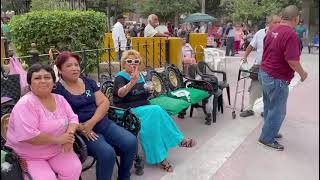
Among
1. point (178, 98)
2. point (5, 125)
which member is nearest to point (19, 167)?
point (5, 125)

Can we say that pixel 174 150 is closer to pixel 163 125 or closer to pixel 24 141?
pixel 163 125

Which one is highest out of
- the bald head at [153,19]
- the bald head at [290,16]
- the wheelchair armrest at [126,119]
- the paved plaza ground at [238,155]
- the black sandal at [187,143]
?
the bald head at [153,19]

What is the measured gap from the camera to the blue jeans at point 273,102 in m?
4.47

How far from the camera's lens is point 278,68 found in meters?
4.43

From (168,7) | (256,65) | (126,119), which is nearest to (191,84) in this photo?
(256,65)

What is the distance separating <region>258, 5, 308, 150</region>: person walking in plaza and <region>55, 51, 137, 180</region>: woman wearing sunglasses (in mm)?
1881

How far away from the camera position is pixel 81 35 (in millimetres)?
7352

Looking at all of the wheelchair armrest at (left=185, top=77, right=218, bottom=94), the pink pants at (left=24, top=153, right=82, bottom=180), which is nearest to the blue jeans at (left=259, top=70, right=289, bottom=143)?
the wheelchair armrest at (left=185, top=77, right=218, bottom=94)

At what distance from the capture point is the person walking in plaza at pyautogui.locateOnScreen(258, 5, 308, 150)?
4.14 m

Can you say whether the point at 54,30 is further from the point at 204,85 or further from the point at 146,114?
the point at 146,114

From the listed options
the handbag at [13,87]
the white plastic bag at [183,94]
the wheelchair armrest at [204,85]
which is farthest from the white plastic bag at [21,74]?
the wheelchair armrest at [204,85]

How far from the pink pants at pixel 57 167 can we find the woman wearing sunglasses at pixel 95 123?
28 centimetres

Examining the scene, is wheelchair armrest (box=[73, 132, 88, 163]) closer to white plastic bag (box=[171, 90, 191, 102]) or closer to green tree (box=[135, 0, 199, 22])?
white plastic bag (box=[171, 90, 191, 102])

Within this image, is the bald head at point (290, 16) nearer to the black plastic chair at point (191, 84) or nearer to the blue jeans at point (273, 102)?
the blue jeans at point (273, 102)
